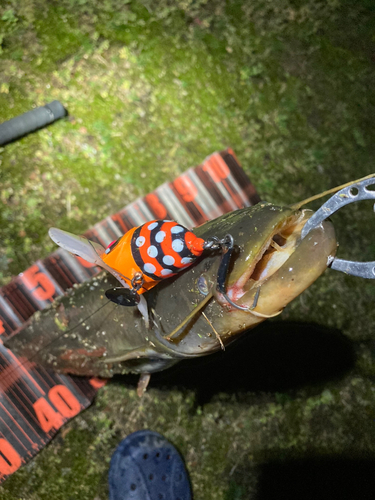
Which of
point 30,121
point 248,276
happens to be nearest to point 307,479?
point 248,276

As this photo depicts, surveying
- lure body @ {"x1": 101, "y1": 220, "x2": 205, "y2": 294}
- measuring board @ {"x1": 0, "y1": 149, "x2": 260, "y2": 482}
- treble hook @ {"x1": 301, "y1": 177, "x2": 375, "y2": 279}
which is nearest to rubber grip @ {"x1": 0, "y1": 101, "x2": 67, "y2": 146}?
measuring board @ {"x1": 0, "y1": 149, "x2": 260, "y2": 482}

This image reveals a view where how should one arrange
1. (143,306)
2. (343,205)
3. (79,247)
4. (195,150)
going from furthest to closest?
(195,150), (143,306), (79,247), (343,205)

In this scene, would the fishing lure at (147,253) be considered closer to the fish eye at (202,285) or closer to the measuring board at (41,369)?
the fish eye at (202,285)

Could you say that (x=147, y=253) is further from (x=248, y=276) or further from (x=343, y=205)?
(x=343, y=205)

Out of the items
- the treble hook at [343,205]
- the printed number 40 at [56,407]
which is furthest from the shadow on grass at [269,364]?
the treble hook at [343,205]

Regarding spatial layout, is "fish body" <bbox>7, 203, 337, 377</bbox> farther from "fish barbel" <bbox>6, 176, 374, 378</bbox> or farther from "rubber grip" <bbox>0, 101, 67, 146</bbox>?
"rubber grip" <bbox>0, 101, 67, 146</bbox>

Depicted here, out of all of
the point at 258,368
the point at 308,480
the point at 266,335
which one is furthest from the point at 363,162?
the point at 308,480

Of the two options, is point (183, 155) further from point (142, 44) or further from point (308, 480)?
point (308, 480)
